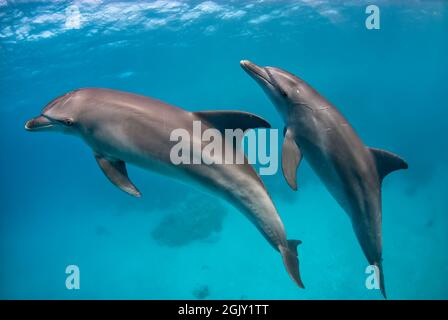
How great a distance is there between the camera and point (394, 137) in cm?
2883

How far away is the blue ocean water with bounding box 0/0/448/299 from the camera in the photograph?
16203 millimetres

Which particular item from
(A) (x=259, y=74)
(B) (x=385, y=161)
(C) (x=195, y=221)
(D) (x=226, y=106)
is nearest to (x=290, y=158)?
(A) (x=259, y=74)

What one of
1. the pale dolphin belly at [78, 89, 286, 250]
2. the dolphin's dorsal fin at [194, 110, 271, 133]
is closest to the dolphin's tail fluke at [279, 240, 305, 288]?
the pale dolphin belly at [78, 89, 286, 250]

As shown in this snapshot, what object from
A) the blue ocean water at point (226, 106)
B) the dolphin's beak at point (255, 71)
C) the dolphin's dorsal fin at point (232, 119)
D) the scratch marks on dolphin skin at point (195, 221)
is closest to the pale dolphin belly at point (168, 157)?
the dolphin's dorsal fin at point (232, 119)

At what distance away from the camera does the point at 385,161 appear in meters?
4.64

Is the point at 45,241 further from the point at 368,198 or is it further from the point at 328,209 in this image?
the point at 368,198

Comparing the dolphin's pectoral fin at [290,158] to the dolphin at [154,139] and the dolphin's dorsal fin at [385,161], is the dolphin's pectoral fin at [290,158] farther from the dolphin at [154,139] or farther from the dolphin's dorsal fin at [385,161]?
the dolphin's dorsal fin at [385,161]

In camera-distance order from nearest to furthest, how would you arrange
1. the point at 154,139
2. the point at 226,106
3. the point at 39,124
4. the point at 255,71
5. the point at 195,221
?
the point at 154,139, the point at 39,124, the point at 255,71, the point at 195,221, the point at 226,106

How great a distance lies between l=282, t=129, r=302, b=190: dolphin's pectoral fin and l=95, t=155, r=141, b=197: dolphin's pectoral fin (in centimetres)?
167

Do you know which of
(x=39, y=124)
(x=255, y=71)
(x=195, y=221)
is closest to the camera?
(x=39, y=124)

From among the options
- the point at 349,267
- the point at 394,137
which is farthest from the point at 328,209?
the point at 394,137

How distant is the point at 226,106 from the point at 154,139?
94.5 feet

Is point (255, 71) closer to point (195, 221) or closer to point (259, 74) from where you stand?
point (259, 74)
